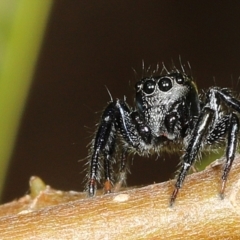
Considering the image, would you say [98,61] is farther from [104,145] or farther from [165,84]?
[104,145]

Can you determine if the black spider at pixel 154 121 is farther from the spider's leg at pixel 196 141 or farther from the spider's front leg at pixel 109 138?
the spider's leg at pixel 196 141

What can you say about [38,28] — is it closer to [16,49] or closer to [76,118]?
[16,49]

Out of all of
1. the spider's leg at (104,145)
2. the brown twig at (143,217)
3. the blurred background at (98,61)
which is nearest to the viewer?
the brown twig at (143,217)

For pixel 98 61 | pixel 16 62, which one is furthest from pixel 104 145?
pixel 98 61

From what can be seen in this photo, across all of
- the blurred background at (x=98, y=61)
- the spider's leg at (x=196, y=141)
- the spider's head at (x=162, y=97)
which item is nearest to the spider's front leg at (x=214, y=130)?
the spider's leg at (x=196, y=141)

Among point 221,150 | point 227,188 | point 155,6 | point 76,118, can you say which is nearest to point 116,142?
point 221,150

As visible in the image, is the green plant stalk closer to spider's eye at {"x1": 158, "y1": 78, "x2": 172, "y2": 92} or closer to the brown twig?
spider's eye at {"x1": 158, "y1": 78, "x2": 172, "y2": 92}
